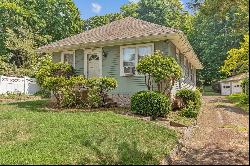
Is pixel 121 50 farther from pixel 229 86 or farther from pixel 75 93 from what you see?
pixel 229 86

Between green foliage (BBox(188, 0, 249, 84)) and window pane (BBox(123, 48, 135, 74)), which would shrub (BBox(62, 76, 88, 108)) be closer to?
window pane (BBox(123, 48, 135, 74))

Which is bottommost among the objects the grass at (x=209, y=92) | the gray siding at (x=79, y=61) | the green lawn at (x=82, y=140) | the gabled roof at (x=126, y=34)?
the green lawn at (x=82, y=140)

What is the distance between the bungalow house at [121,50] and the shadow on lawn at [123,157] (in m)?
7.67

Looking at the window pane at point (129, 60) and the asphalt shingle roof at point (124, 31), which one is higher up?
the asphalt shingle roof at point (124, 31)

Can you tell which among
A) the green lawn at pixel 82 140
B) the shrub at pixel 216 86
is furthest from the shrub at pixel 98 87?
the shrub at pixel 216 86

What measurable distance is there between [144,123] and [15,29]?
30.0m

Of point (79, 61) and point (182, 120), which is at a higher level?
point (79, 61)

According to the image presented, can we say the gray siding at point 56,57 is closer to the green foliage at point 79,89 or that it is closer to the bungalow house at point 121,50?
the bungalow house at point 121,50

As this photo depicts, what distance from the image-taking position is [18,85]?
87.8 ft

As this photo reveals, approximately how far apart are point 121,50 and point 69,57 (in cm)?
406

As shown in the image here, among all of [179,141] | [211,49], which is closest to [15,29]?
[211,49]

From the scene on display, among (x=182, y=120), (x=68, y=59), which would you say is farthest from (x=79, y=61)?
(x=182, y=120)

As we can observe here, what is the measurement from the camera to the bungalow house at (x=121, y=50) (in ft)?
50.6

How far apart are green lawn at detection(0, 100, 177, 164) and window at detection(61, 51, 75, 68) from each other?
23.7ft
